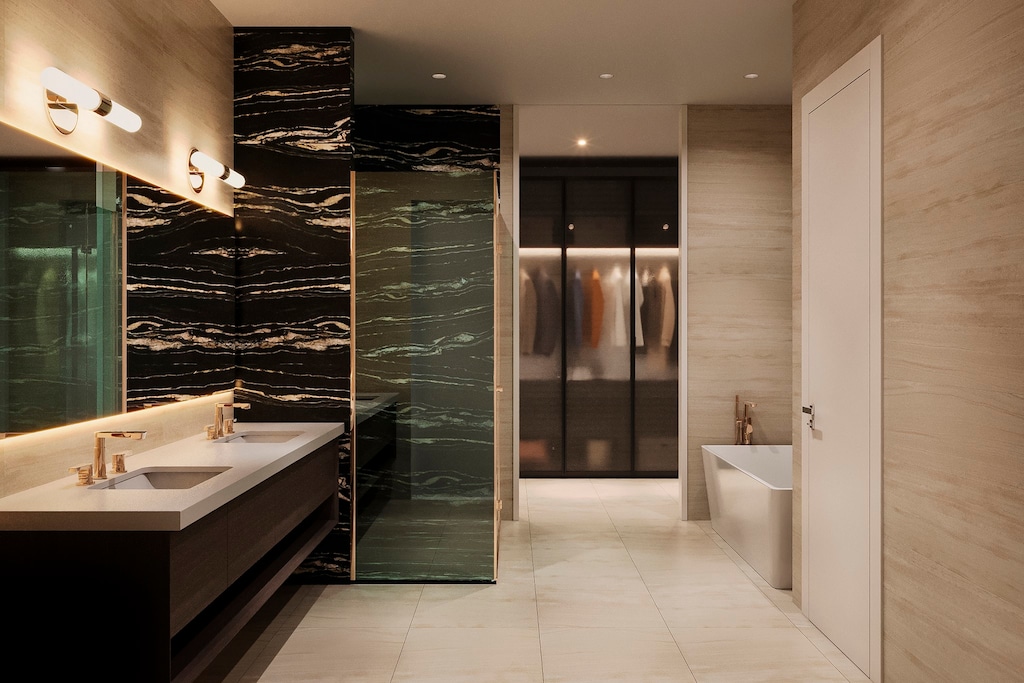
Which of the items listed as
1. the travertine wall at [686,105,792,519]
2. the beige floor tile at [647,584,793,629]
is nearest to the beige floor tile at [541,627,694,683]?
the beige floor tile at [647,584,793,629]

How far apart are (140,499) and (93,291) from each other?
85cm

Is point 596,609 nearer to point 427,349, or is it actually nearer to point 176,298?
point 427,349

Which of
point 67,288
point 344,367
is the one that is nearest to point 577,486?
point 344,367

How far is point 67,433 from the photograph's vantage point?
7.32 feet

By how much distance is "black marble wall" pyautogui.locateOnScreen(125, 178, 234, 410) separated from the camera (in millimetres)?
2631

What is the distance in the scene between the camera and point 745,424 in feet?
15.7

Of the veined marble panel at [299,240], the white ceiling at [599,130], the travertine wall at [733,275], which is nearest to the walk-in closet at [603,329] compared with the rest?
the white ceiling at [599,130]

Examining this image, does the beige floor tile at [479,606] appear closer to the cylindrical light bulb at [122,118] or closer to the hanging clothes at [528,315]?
the cylindrical light bulb at [122,118]

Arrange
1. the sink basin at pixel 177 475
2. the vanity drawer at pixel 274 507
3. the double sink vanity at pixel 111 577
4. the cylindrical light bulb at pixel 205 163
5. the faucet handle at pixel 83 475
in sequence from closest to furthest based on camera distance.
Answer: the double sink vanity at pixel 111 577 → the faucet handle at pixel 83 475 → the vanity drawer at pixel 274 507 → the sink basin at pixel 177 475 → the cylindrical light bulb at pixel 205 163

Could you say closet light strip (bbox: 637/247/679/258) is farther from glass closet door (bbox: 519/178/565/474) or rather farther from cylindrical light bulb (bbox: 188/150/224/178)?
cylindrical light bulb (bbox: 188/150/224/178)

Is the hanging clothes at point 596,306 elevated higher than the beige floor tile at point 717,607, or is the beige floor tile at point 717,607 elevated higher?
the hanging clothes at point 596,306

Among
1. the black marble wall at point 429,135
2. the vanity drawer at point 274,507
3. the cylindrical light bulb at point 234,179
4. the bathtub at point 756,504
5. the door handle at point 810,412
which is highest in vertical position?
the black marble wall at point 429,135

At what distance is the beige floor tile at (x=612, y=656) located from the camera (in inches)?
103

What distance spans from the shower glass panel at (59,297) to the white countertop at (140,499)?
0.21m
